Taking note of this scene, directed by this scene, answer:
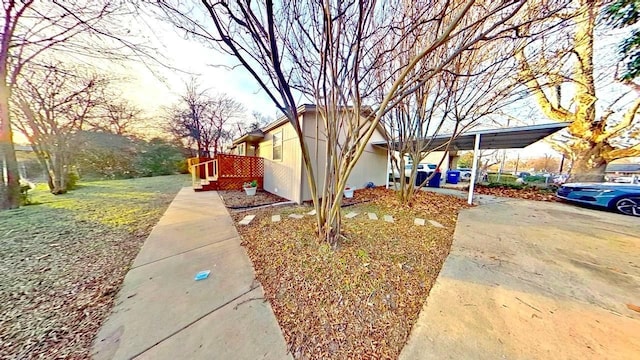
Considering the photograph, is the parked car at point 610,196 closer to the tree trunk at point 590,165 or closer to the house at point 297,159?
the tree trunk at point 590,165

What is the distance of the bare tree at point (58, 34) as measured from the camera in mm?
3623

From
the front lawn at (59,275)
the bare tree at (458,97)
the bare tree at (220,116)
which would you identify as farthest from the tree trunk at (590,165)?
the bare tree at (220,116)

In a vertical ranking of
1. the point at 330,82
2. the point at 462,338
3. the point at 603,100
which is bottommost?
the point at 462,338

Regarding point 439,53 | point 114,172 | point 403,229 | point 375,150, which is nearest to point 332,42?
point 439,53

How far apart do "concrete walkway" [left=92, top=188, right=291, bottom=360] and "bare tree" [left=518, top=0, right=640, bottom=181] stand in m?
7.14

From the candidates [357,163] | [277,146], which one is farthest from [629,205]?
[277,146]

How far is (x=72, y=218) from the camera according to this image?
425 centimetres

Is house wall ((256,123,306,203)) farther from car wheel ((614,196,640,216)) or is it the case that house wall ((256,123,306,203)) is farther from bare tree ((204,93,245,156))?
bare tree ((204,93,245,156))

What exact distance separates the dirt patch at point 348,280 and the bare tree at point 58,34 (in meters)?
4.62

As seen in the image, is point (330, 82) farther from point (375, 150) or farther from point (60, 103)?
point (60, 103)

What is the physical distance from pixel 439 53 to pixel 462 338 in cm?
524

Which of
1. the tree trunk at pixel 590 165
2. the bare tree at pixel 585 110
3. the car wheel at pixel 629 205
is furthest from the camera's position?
the tree trunk at pixel 590 165

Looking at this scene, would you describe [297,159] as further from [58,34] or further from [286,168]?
[58,34]

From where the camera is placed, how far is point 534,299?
2.06 m
